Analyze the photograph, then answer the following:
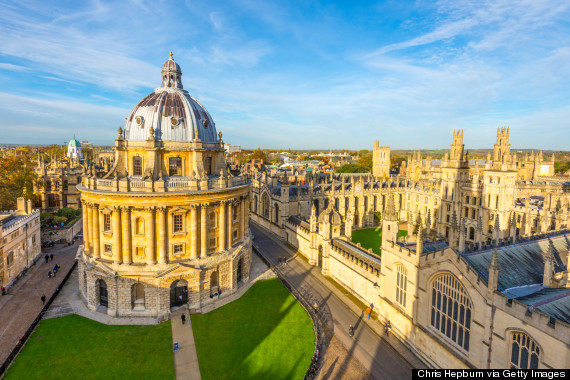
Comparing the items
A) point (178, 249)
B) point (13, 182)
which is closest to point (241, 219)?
point (178, 249)

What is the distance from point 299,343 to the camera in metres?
25.6

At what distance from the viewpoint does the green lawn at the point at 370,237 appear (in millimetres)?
49984

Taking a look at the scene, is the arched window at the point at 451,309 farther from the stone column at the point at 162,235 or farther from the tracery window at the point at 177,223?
the stone column at the point at 162,235

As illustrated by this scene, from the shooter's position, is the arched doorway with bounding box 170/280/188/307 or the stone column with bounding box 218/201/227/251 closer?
the arched doorway with bounding box 170/280/188/307

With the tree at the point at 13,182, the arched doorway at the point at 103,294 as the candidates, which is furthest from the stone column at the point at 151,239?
the tree at the point at 13,182

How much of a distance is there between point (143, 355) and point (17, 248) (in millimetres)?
25011

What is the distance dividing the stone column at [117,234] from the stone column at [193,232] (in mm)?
6453

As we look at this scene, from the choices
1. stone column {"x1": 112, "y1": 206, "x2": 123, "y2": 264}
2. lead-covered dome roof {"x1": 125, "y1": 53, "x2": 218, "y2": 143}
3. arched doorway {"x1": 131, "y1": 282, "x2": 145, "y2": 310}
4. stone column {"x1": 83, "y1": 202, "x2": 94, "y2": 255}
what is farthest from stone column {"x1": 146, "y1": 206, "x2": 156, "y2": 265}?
lead-covered dome roof {"x1": 125, "y1": 53, "x2": 218, "y2": 143}

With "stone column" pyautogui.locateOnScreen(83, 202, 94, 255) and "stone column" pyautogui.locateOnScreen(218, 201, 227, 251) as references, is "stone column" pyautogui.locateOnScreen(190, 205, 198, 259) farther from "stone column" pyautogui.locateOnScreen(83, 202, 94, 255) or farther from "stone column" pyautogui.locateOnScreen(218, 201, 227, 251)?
"stone column" pyautogui.locateOnScreen(83, 202, 94, 255)

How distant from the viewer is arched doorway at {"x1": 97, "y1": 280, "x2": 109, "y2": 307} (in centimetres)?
3098

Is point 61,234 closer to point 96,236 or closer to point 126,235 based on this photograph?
point 96,236

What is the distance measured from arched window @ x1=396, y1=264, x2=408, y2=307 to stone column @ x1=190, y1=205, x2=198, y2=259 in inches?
737

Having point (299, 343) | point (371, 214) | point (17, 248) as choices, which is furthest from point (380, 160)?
point (17, 248)
